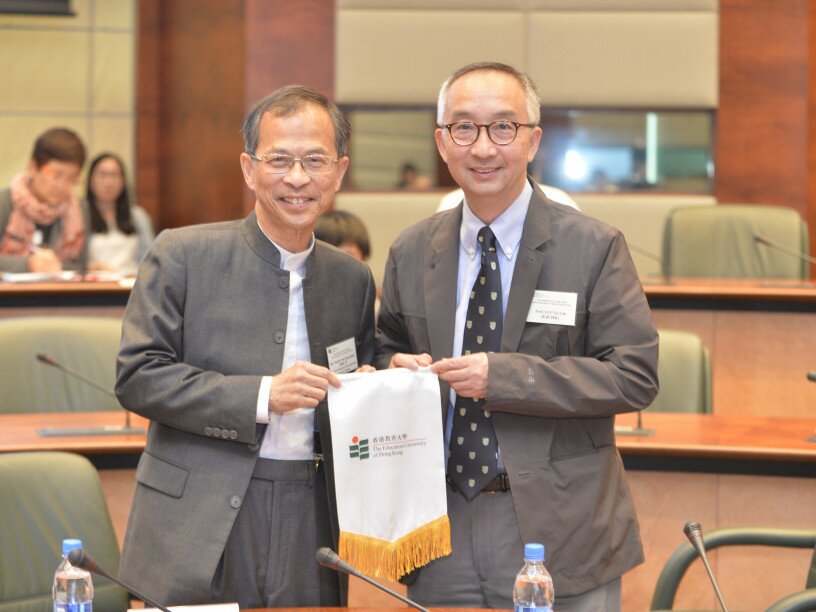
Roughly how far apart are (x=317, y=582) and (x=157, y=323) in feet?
2.07

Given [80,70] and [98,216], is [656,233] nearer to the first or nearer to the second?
[98,216]

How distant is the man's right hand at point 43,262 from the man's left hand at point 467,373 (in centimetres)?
382

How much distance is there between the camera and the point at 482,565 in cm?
237

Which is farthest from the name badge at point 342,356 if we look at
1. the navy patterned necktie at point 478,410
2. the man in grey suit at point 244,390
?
the navy patterned necktie at point 478,410

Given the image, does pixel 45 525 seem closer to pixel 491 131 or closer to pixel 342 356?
pixel 342 356

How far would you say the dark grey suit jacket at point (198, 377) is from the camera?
91.4 inches

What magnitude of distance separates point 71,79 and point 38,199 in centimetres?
366

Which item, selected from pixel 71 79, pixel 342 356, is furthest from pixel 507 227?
pixel 71 79

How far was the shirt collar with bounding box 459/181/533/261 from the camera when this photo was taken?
2.46 metres

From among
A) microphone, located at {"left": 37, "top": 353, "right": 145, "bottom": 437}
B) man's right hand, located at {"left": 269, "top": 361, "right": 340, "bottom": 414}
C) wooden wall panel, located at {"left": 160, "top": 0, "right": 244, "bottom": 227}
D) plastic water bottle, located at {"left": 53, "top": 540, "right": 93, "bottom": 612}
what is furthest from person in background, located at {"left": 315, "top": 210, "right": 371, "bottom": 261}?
wooden wall panel, located at {"left": 160, "top": 0, "right": 244, "bottom": 227}

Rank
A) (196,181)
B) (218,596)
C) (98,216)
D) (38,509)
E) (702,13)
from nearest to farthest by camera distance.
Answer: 1. (218,596)
2. (38,509)
3. (98,216)
4. (702,13)
5. (196,181)

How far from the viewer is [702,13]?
7.36 meters

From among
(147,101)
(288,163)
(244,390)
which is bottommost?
(244,390)

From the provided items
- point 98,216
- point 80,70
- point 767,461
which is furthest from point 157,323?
point 80,70
